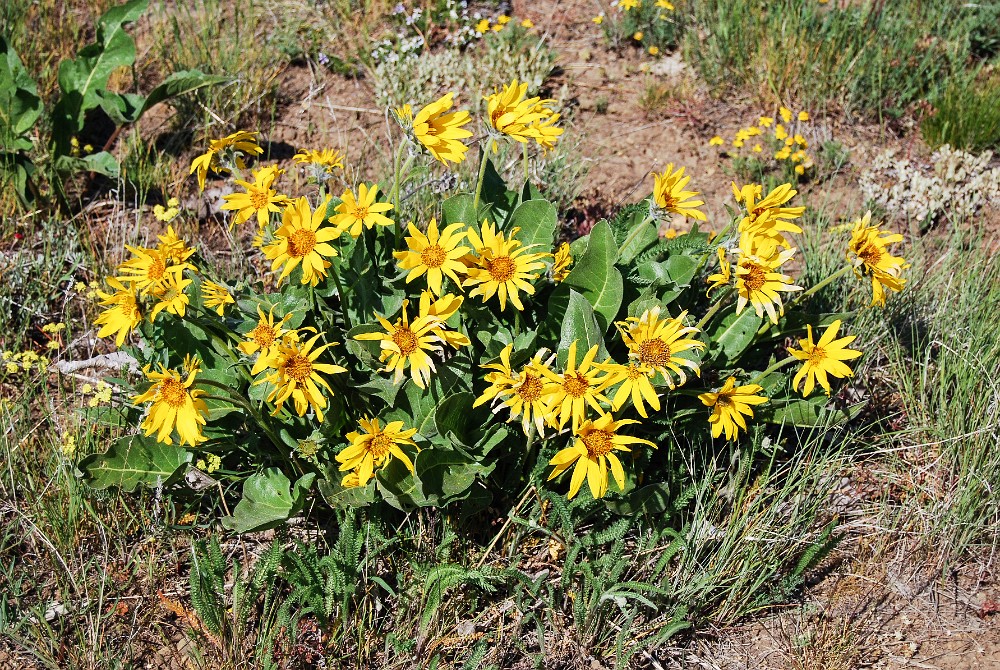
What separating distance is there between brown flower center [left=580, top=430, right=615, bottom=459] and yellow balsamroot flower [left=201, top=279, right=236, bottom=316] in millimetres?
1025

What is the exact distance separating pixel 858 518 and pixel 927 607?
1.08 ft

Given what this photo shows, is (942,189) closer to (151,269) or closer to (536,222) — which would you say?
(536,222)

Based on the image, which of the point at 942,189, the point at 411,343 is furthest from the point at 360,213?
the point at 942,189

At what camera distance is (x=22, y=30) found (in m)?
4.13

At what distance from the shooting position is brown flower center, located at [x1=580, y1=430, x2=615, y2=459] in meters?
2.14

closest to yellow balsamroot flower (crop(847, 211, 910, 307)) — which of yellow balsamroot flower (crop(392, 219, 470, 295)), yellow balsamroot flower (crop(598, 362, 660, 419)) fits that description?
yellow balsamroot flower (crop(598, 362, 660, 419))

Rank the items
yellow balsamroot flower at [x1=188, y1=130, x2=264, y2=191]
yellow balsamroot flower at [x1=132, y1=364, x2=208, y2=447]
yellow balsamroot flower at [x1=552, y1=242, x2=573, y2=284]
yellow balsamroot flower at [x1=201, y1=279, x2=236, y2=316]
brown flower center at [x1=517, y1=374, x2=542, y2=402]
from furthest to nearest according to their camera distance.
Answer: yellow balsamroot flower at [x1=552, y1=242, x2=573, y2=284] → yellow balsamroot flower at [x1=188, y1=130, x2=264, y2=191] → yellow balsamroot flower at [x1=201, y1=279, x2=236, y2=316] → brown flower center at [x1=517, y1=374, x2=542, y2=402] → yellow balsamroot flower at [x1=132, y1=364, x2=208, y2=447]

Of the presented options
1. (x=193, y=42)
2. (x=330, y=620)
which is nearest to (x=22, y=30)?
(x=193, y=42)

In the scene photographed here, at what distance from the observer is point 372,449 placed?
7.02 feet

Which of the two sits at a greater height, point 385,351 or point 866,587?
point 385,351

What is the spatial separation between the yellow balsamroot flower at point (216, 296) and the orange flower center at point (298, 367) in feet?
0.98

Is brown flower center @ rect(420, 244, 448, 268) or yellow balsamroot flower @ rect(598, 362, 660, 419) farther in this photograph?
brown flower center @ rect(420, 244, 448, 268)

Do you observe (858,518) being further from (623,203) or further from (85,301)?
(85,301)

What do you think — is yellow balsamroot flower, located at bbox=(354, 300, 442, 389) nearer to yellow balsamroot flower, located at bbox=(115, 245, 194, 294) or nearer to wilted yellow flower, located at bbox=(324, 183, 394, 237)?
wilted yellow flower, located at bbox=(324, 183, 394, 237)
